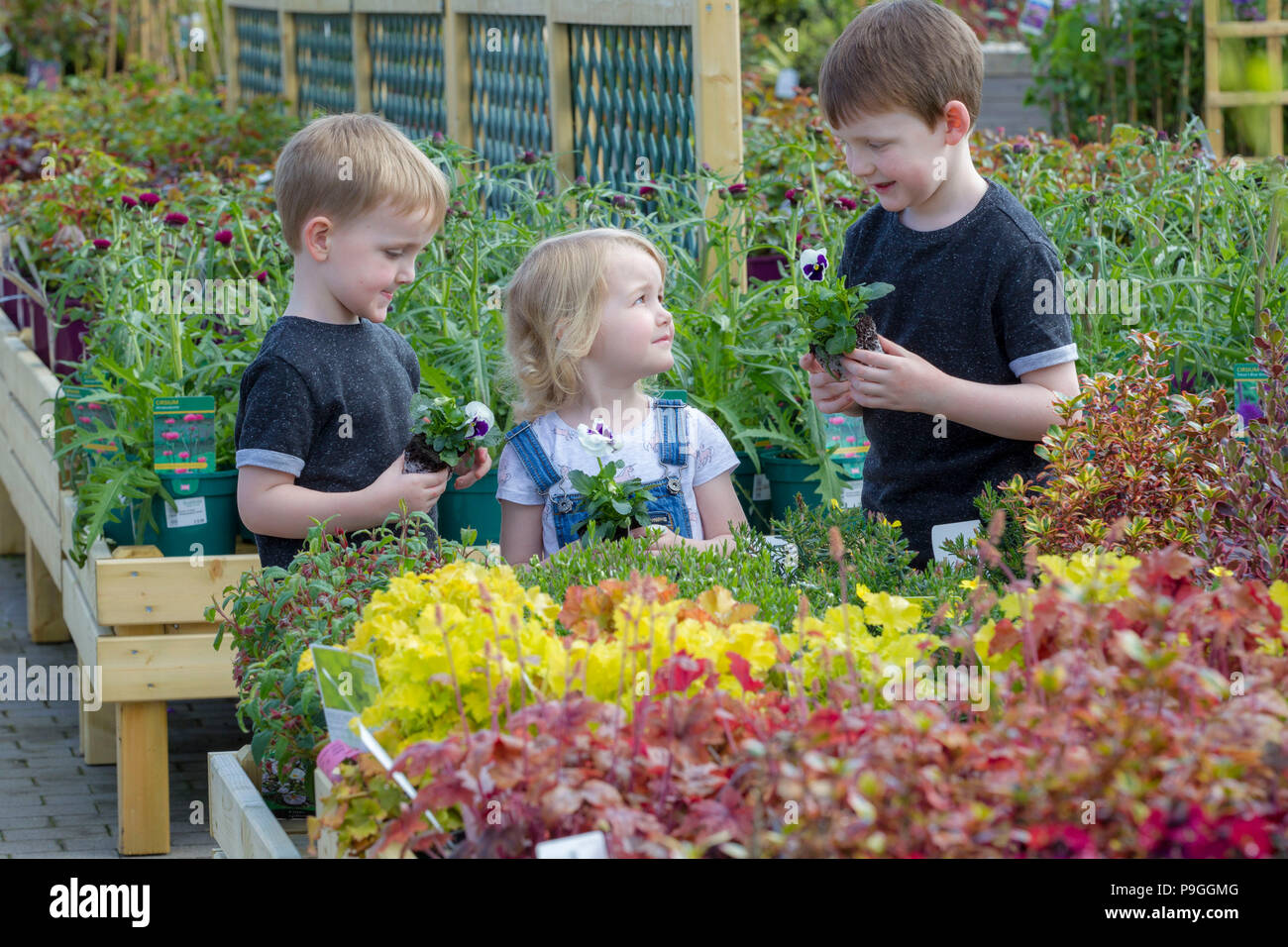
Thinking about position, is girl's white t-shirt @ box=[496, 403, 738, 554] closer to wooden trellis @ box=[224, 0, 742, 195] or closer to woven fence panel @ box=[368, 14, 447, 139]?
wooden trellis @ box=[224, 0, 742, 195]

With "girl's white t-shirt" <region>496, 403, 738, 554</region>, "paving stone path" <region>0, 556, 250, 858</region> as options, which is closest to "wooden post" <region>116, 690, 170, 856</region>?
"paving stone path" <region>0, 556, 250, 858</region>

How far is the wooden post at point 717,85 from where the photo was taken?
4.31 meters

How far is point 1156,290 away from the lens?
3824 millimetres

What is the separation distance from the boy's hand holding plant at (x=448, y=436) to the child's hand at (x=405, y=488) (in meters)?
0.02

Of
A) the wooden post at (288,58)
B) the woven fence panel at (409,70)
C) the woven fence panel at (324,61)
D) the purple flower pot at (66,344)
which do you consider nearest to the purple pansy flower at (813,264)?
the purple flower pot at (66,344)

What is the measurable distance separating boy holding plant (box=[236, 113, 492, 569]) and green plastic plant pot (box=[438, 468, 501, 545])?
1.74ft

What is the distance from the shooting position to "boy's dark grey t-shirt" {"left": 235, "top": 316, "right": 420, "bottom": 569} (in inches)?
109

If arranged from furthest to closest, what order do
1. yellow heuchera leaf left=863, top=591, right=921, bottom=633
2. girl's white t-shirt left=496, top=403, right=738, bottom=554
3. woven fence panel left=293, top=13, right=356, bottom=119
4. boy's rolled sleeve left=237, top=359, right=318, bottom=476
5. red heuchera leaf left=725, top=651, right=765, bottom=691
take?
woven fence panel left=293, top=13, right=356, bottom=119 → girl's white t-shirt left=496, top=403, right=738, bottom=554 → boy's rolled sleeve left=237, top=359, right=318, bottom=476 → yellow heuchera leaf left=863, top=591, right=921, bottom=633 → red heuchera leaf left=725, top=651, right=765, bottom=691

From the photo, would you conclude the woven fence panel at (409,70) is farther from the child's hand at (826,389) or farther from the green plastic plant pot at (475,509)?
the child's hand at (826,389)

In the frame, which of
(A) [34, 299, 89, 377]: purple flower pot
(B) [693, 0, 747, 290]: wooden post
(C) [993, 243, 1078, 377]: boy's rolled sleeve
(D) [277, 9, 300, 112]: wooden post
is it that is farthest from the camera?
(D) [277, 9, 300, 112]: wooden post

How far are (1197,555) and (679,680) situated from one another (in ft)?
2.40
